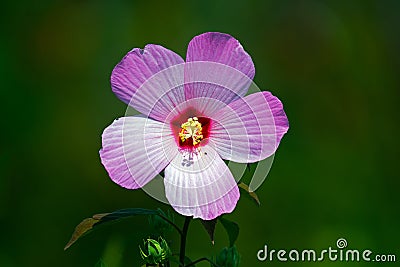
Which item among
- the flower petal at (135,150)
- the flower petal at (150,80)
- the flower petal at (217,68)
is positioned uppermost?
the flower petal at (217,68)

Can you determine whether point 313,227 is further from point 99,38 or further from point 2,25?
point 2,25

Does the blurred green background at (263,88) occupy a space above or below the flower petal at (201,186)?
above

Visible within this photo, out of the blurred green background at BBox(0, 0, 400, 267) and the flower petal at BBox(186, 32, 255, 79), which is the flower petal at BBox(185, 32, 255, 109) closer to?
Answer: the flower petal at BBox(186, 32, 255, 79)

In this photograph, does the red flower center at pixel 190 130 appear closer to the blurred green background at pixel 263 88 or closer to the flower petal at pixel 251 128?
the flower petal at pixel 251 128

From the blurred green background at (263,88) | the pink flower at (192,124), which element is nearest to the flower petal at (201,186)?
the pink flower at (192,124)

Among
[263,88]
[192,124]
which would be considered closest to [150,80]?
[192,124]

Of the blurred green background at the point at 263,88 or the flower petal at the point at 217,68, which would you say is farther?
the blurred green background at the point at 263,88

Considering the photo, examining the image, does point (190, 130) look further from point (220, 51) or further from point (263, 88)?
point (263, 88)

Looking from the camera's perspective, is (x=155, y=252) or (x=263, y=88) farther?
(x=263, y=88)
